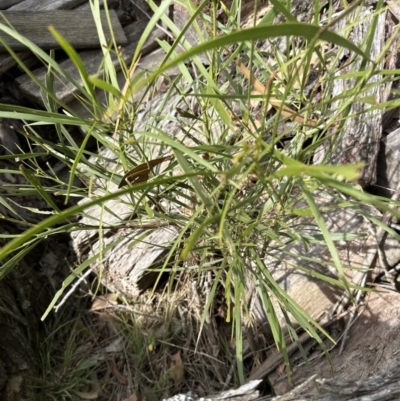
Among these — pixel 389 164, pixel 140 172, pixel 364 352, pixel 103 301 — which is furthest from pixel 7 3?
pixel 364 352

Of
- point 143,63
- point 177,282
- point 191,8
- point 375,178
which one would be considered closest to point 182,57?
point 191,8

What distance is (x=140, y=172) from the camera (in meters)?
1.05

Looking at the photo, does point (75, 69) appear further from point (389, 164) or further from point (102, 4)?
point (389, 164)

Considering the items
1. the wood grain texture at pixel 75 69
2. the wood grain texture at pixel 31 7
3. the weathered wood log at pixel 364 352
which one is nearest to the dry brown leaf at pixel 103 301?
the weathered wood log at pixel 364 352

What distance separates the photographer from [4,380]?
1719 mm

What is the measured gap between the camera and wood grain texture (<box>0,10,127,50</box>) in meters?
2.14

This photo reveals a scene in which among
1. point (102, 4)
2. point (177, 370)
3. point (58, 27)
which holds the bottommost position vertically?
point (177, 370)

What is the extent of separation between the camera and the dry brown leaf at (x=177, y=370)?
6.03 ft

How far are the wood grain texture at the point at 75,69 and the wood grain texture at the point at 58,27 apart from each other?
43mm

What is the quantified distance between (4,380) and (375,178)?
134 centimetres

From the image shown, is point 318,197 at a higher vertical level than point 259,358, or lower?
higher

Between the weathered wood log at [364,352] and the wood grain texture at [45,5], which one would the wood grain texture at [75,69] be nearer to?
the wood grain texture at [45,5]

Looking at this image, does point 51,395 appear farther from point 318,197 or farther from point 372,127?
point 372,127

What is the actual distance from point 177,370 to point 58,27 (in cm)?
145
